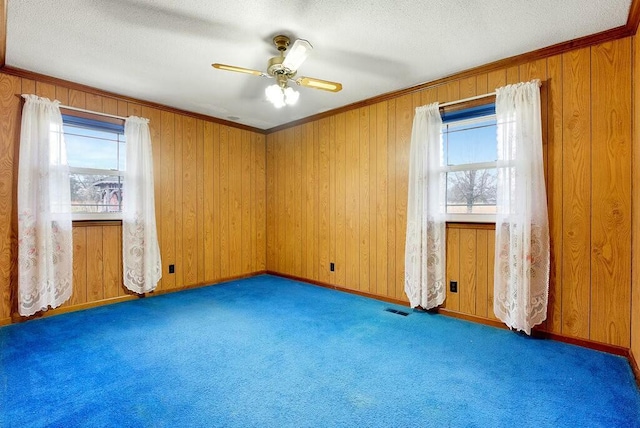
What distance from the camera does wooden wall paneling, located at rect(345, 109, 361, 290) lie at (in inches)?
159

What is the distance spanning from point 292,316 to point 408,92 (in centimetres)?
268

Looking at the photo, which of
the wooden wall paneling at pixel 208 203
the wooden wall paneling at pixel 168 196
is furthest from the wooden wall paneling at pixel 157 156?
the wooden wall paneling at pixel 208 203

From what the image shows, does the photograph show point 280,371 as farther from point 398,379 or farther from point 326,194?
point 326,194

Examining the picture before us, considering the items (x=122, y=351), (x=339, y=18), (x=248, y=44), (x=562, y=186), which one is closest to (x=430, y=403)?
(x=562, y=186)

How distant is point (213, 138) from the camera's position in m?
4.61

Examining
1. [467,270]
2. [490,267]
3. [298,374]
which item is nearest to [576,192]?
[490,267]

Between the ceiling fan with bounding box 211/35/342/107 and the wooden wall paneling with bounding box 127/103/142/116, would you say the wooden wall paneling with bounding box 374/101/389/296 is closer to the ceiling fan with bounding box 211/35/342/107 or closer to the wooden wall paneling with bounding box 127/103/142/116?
the ceiling fan with bounding box 211/35/342/107

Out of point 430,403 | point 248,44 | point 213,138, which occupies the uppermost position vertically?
point 248,44

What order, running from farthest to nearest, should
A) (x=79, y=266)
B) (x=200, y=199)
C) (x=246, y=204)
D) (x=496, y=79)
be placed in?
(x=246, y=204) < (x=200, y=199) < (x=79, y=266) < (x=496, y=79)

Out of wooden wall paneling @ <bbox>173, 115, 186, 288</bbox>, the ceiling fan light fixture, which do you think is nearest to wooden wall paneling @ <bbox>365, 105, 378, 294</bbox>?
the ceiling fan light fixture

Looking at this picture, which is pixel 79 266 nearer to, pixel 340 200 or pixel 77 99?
pixel 77 99

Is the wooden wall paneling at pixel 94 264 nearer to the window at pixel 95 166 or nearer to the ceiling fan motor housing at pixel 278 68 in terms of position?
the window at pixel 95 166

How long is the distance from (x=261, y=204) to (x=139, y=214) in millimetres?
1901

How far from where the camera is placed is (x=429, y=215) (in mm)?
3227
